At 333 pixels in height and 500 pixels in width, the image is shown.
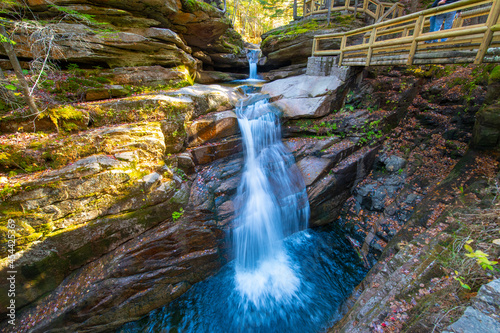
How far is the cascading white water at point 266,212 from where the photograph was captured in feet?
20.5

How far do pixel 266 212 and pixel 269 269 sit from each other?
75.1 inches

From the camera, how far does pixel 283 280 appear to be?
6254mm

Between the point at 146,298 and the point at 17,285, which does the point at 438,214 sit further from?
the point at 17,285

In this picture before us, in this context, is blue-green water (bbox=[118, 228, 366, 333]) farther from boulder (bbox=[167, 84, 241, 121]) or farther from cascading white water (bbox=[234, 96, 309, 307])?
boulder (bbox=[167, 84, 241, 121])

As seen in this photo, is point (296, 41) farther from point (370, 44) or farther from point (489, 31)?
point (489, 31)

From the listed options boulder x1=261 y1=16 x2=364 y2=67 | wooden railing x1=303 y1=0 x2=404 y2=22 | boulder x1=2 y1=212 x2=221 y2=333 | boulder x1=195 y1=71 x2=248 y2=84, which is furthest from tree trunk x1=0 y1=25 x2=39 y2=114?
wooden railing x1=303 y1=0 x2=404 y2=22

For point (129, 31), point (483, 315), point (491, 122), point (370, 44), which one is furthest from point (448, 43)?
point (129, 31)

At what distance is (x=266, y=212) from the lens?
7.31m

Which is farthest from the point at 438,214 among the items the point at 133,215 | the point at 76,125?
the point at 76,125

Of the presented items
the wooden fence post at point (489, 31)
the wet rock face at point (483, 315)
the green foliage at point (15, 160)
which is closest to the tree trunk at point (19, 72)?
the green foliage at point (15, 160)

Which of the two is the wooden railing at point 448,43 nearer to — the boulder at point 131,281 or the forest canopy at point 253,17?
the boulder at point 131,281

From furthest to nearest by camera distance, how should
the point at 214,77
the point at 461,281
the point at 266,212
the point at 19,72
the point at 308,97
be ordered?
the point at 214,77 < the point at 308,97 < the point at 266,212 < the point at 19,72 < the point at 461,281

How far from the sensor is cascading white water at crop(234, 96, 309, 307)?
624 centimetres

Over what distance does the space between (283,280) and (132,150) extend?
20.7 ft
